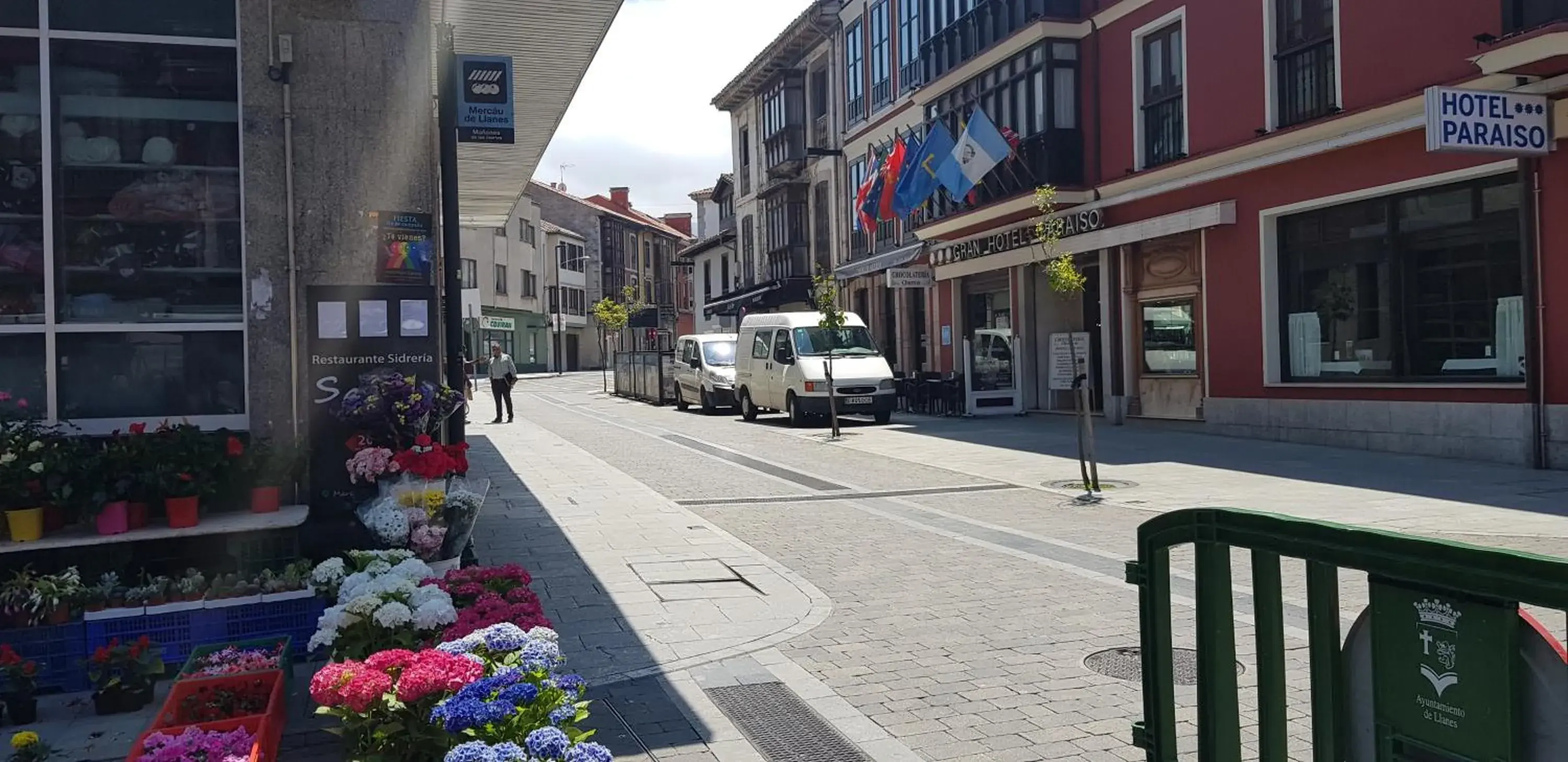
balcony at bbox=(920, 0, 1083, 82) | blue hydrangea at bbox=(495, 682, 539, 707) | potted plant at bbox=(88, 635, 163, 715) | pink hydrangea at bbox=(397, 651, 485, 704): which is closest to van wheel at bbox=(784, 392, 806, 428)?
balcony at bbox=(920, 0, 1083, 82)

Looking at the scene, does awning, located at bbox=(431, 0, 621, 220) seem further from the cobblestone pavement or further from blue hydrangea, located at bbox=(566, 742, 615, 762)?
blue hydrangea, located at bbox=(566, 742, 615, 762)

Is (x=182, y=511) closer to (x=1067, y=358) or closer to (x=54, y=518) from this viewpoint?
(x=54, y=518)

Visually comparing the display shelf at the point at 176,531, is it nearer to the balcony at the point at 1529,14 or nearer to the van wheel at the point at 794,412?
the balcony at the point at 1529,14

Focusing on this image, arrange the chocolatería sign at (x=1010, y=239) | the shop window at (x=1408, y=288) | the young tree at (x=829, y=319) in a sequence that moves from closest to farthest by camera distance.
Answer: the shop window at (x=1408, y=288)
the chocolatería sign at (x=1010, y=239)
the young tree at (x=829, y=319)

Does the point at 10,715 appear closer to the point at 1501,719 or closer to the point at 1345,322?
the point at 1501,719

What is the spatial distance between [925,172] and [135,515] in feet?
64.4

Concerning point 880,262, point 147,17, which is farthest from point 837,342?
point 147,17

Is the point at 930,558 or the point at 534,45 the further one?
the point at 534,45

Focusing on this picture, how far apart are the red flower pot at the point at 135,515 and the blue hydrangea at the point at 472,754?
10.5 ft

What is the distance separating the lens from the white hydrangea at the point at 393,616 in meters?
4.28

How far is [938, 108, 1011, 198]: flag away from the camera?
21312 millimetres

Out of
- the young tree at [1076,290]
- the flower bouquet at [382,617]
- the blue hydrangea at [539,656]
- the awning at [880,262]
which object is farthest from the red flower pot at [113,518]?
the awning at [880,262]

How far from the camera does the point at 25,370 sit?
5715 millimetres

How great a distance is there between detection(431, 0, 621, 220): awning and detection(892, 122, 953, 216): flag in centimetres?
1142
